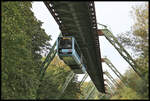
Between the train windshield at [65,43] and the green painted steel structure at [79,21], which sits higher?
the green painted steel structure at [79,21]

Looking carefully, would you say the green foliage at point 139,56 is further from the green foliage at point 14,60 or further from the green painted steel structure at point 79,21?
the green foliage at point 14,60

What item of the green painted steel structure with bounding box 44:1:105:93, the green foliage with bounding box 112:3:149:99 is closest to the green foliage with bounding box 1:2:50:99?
the green painted steel structure with bounding box 44:1:105:93

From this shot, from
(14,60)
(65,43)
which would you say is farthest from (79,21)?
(14,60)

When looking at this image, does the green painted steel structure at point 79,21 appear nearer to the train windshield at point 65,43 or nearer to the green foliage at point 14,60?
the train windshield at point 65,43

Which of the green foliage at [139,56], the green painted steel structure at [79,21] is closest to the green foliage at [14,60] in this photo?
the green painted steel structure at [79,21]

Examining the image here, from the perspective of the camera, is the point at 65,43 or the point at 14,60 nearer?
the point at 14,60

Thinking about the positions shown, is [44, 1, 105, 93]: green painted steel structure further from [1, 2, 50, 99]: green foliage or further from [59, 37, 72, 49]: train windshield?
[1, 2, 50, 99]: green foliage

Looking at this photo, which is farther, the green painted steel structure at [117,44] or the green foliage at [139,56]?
the green painted steel structure at [117,44]

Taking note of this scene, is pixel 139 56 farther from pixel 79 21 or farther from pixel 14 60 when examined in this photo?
pixel 14 60

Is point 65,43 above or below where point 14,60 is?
below

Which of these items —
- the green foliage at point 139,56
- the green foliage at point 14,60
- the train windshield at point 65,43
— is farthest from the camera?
the train windshield at point 65,43

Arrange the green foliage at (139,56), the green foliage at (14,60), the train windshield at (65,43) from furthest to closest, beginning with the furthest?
the train windshield at (65,43)
the green foliage at (14,60)
the green foliage at (139,56)

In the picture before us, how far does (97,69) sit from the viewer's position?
120 feet

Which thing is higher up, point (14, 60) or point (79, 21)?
point (79, 21)
